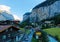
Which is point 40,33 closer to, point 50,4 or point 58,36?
point 58,36

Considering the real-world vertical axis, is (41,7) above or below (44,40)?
above

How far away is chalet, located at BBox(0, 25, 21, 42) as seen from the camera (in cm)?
383

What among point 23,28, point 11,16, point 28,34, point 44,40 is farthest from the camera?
point 11,16

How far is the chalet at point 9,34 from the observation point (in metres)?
3.83

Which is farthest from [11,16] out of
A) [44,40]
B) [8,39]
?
[44,40]

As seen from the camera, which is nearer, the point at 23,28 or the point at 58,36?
the point at 58,36

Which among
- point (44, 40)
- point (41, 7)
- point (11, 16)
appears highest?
point (41, 7)

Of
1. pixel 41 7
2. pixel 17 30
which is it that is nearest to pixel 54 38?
pixel 17 30

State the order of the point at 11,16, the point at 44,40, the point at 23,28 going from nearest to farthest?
the point at 44,40
the point at 23,28
the point at 11,16

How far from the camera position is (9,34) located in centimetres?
398

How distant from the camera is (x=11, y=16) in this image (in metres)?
5.66

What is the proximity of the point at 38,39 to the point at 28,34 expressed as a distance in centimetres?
33

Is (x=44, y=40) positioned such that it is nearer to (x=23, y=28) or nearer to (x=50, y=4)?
(x=23, y=28)

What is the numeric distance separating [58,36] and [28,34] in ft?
2.11
